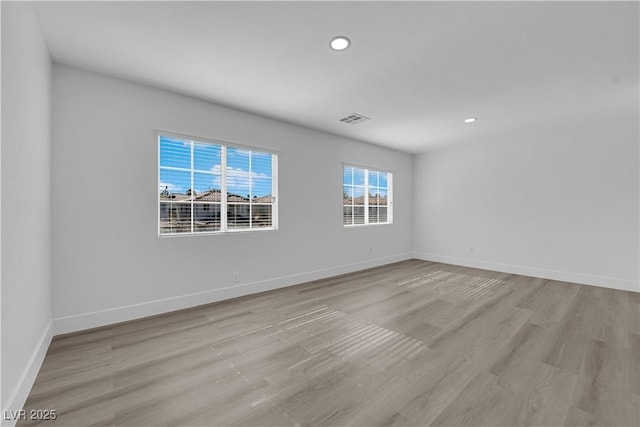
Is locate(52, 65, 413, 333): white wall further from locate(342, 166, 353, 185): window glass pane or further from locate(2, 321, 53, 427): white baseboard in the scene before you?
locate(342, 166, 353, 185): window glass pane

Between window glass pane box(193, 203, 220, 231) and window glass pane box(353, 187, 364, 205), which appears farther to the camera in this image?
window glass pane box(353, 187, 364, 205)

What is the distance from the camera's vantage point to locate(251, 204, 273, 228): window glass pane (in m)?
3.89

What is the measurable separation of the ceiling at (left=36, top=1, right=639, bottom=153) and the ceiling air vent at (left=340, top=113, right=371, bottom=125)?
0.23 meters

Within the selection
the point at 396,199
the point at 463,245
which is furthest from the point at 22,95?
the point at 463,245

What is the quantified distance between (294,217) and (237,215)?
3.11 feet

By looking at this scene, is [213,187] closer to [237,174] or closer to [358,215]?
[237,174]

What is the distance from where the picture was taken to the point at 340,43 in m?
2.22

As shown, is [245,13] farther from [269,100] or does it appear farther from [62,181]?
[62,181]

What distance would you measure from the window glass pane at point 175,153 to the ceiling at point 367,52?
619 mm

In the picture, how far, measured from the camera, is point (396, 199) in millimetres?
6215

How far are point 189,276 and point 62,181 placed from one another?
1.58m

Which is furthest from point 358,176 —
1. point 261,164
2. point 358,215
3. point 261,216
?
point 261,216

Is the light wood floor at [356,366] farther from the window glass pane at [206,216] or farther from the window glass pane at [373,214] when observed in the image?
the window glass pane at [373,214]

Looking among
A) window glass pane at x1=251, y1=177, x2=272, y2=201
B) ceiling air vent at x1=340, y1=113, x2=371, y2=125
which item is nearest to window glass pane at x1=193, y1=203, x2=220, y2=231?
window glass pane at x1=251, y1=177, x2=272, y2=201
